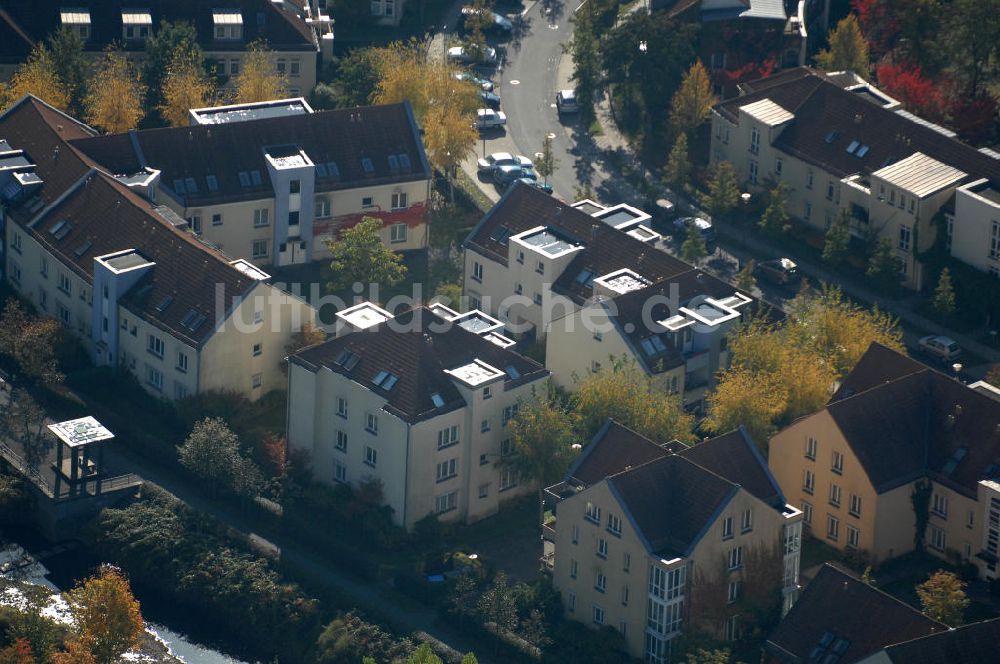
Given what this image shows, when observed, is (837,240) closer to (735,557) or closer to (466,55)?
(466,55)

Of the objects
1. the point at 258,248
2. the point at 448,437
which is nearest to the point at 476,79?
the point at 258,248

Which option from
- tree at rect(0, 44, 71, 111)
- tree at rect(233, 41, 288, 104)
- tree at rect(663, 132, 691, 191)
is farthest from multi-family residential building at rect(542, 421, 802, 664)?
tree at rect(0, 44, 71, 111)

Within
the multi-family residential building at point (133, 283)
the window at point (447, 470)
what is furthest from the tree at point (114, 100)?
the window at point (447, 470)

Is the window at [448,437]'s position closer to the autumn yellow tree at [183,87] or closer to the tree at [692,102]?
the autumn yellow tree at [183,87]

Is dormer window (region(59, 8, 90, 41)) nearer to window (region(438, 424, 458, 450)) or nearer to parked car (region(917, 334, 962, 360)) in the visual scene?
window (region(438, 424, 458, 450))

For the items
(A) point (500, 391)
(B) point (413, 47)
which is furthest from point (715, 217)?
(A) point (500, 391)
